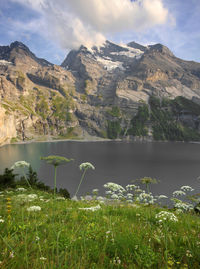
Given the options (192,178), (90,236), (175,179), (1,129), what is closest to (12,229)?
(90,236)

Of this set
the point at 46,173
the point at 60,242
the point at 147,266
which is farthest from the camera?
the point at 46,173

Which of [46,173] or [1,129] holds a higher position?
[1,129]

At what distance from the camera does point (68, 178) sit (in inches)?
2753

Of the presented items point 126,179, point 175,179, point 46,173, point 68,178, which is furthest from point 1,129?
point 175,179

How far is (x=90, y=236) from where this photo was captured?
3.52 m

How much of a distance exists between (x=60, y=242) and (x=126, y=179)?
69.6 meters

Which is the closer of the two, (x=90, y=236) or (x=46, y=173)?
(x=90, y=236)

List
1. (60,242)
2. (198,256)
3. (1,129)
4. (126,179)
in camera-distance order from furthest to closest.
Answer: (1,129)
(126,179)
(60,242)
(198,256)

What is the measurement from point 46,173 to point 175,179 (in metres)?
62.6

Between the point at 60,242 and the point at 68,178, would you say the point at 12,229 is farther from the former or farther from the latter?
the point at 68,178

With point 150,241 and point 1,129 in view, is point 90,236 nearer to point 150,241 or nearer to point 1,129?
point 150,241

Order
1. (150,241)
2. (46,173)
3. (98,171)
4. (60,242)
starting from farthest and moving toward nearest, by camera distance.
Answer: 1. (98,171)
2. (46,173)
3. (150,241)
4. (60,242)

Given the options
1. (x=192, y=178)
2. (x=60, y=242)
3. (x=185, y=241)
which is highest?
(x=60, y=242)

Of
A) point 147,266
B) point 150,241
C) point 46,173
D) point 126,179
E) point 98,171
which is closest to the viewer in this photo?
point 147,266
